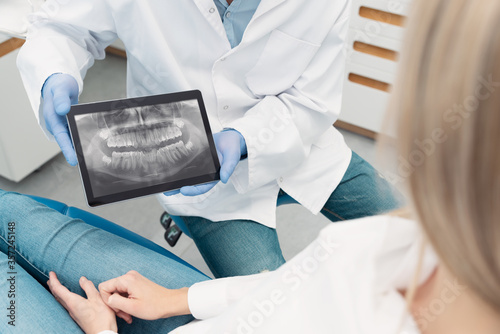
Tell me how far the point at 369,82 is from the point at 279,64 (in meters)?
0.91

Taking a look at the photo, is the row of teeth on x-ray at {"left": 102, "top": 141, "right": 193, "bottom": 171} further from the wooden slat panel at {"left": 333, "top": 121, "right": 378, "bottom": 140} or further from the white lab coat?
the wooden slat panel at {"left": 333, "top": 121, "right": 378, "bottom": 140}

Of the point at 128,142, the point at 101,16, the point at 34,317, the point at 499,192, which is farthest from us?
the point at 101,16

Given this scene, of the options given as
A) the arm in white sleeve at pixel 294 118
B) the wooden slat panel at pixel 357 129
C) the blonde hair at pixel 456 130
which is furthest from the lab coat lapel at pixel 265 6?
the wooden slat panel at pixel 357 129

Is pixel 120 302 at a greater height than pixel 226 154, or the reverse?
pixel 226 154

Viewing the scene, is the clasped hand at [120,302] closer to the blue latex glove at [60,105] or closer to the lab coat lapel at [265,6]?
the blue latex glove at [60,105]

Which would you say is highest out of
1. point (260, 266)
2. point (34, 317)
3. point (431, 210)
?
point (431, 210)

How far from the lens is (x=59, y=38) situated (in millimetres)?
1002

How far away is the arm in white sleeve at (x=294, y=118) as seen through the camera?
999 mm

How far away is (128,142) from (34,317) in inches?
13.5

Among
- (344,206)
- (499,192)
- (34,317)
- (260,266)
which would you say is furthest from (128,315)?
(499,192)

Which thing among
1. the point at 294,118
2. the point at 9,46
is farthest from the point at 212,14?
the point at 9,46

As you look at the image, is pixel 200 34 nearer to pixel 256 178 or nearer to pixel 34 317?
pixel 256 178

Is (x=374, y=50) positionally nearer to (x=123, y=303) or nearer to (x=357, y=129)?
(x=357, y=129)

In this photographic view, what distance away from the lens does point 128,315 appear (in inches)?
32.4
